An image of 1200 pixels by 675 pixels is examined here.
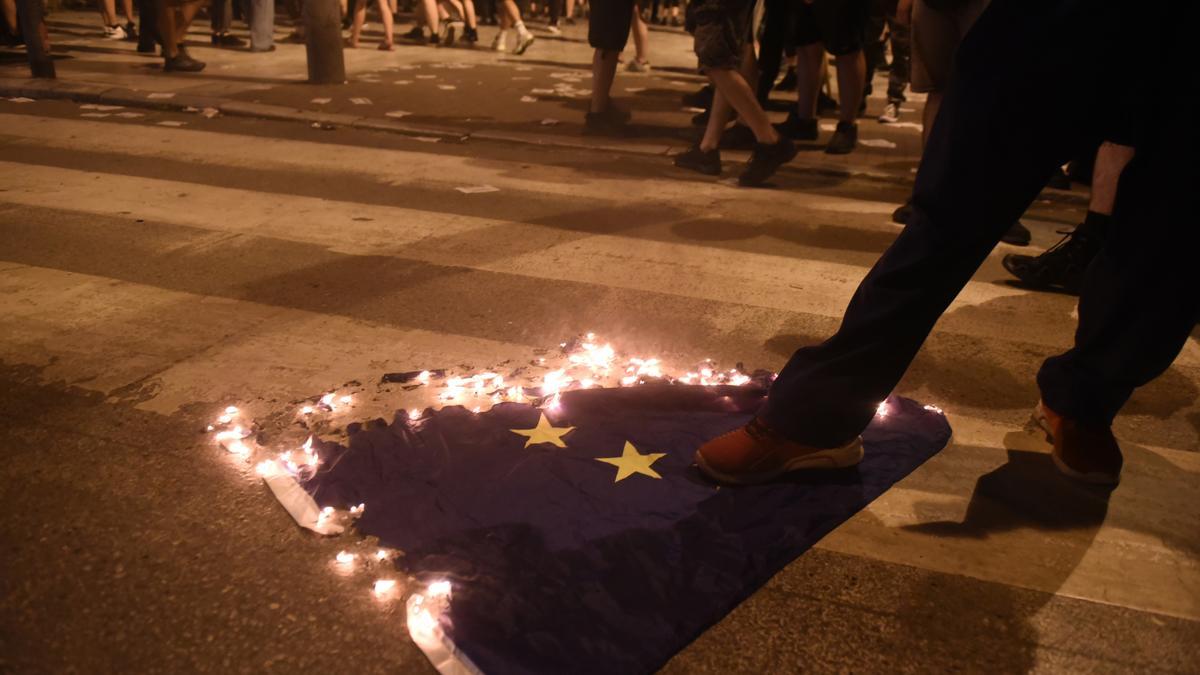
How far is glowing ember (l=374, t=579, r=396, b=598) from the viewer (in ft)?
6.63

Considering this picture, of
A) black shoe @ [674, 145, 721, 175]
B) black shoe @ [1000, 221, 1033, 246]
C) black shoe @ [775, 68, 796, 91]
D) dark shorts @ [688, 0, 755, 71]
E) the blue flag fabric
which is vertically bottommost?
the blue flag fabric

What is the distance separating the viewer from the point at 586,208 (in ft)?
17.4

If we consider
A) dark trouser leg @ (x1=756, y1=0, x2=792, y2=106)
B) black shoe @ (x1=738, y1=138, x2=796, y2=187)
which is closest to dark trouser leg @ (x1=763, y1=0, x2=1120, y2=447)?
black shoe @ (x1=738, y1=138, x2=796, y2=187)

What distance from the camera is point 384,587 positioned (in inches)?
80.3

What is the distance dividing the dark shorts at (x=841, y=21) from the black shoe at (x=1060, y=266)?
3.10m

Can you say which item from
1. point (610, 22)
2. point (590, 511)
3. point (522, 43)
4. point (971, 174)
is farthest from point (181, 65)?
point (971, 174)

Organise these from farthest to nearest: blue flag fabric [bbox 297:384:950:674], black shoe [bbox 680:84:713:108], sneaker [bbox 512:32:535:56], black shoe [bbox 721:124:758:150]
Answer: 1. sneaker [bbox 512:32:535:56]
2. black shoe [bbox 680:84:713:108]
3. black shoe [bbox 721:124:758:150]
4. blue flag fabric [bbox 297:384:950:674]

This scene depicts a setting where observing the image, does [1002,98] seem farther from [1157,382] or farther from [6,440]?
[6,440]

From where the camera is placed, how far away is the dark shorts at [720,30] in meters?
5.83

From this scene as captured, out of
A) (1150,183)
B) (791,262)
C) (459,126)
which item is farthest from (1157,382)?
(459,126)

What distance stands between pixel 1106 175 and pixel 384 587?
3299 millimetres

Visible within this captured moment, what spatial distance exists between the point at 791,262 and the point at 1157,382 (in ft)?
5.44

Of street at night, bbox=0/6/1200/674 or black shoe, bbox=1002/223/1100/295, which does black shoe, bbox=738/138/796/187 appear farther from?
black shoe, bbox=1002/223/1100/295

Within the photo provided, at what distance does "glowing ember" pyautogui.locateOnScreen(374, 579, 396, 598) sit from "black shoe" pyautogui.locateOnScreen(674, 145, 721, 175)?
15.3ft
